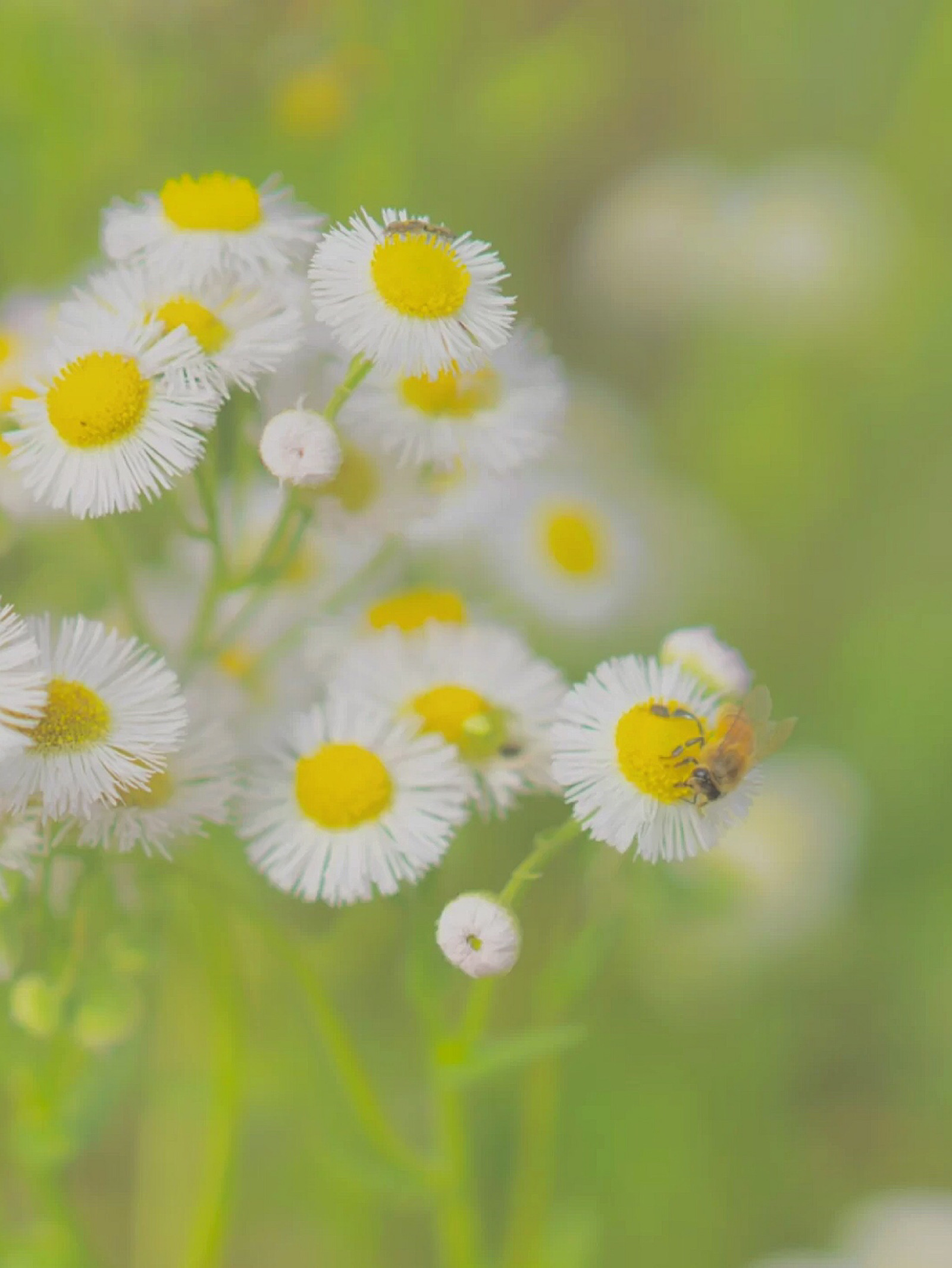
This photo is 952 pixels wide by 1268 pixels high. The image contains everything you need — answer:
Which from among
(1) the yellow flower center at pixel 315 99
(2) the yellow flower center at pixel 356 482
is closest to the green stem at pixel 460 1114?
(2) the yellow flower center at pixel 356 482

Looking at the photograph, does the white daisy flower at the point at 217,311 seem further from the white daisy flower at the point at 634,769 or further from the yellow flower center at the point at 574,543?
the yellow flower center at the point at 574,543

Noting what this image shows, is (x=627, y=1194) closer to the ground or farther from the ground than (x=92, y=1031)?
farther from the ground

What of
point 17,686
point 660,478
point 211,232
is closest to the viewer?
point 17,686

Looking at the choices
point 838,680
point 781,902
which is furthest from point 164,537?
point 838,680

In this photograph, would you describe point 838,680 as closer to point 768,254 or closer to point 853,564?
point 853,564

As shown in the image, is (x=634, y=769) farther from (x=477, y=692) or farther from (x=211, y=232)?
(x=211, y=232)

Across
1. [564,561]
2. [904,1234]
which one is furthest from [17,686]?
[904,1234]

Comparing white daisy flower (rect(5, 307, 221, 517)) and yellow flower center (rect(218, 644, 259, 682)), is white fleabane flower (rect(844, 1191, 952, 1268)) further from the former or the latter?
white daisy flower (rect(5, 307, 221, 517))

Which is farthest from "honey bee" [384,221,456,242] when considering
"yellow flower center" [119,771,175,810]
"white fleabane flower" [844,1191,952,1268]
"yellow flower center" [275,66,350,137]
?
"yellow flower center" [275,66,350,137]
